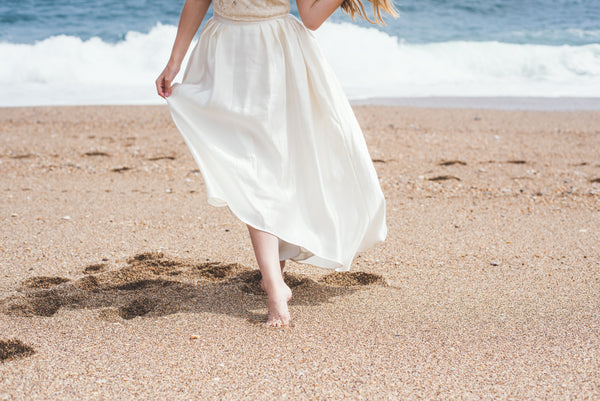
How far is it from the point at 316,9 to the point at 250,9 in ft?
0.85

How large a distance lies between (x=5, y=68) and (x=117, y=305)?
12.0 m

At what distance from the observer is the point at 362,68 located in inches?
518

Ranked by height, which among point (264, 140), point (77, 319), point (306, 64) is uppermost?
point (306, 64)

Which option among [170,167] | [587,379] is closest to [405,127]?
[170,167]

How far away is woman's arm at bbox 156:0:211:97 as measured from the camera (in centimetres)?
232

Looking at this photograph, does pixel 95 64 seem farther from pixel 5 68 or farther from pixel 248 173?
pixel 248 173

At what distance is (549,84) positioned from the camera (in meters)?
11.7

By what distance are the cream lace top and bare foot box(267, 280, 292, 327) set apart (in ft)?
3.52

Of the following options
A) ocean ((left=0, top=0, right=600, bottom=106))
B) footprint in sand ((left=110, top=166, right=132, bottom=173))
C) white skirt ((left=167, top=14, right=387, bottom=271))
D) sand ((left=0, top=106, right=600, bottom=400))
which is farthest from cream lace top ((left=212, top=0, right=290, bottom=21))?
ocean ((left=0, top=0, right=600, bottom=106))

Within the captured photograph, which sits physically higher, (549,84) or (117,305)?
(117,305)

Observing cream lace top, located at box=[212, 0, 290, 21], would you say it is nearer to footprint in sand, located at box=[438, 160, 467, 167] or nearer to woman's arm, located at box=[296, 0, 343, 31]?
woman's arm, located at box=[296, 0, 343, 31]

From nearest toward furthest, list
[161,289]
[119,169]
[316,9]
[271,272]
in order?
[316,9], [271,272], [161,289], [119,169]

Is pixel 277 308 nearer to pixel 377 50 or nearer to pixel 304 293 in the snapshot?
pixel 304 293

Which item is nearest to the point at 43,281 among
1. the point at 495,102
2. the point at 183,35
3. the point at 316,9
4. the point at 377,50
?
the point at 183,35
